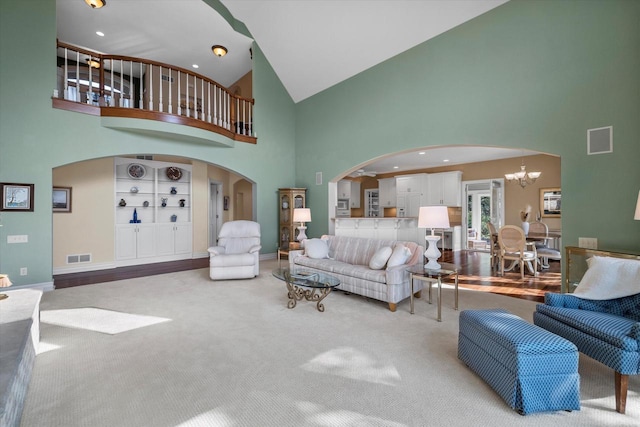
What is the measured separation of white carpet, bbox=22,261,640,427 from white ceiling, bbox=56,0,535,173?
4447mm

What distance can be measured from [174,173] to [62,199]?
2.23m

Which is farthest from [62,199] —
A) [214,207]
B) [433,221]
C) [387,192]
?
[387,192]

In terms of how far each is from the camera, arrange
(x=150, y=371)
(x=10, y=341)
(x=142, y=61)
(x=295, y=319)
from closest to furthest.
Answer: (x=10, y=341) → (x=150, y=371) → (x=295, y=319) → (x=142, y=61)

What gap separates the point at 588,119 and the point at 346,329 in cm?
377

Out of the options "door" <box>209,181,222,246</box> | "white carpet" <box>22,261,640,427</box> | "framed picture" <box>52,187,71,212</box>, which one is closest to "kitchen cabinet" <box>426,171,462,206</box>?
"white carpet" <box>22,261,640,427</box>

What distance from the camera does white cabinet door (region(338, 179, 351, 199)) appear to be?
10703 millimetres

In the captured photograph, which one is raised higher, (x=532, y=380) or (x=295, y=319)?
(x=532, y=380)

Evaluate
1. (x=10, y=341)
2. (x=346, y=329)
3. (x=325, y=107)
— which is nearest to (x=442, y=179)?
(x=325, y=107)

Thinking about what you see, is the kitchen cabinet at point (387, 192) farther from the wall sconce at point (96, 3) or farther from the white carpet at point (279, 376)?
the wall sconce at point (96, 3)

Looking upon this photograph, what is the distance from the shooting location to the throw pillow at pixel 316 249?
4.77 metres

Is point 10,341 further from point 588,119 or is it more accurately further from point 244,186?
point 244,186

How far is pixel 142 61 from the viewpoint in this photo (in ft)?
15.5

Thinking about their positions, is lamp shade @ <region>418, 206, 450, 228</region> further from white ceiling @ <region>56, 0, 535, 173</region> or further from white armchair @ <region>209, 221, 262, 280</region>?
white ceiling @ <region>56, 0, 535, 173</region>

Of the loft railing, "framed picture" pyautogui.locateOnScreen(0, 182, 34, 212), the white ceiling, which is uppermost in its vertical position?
the white ceiling
